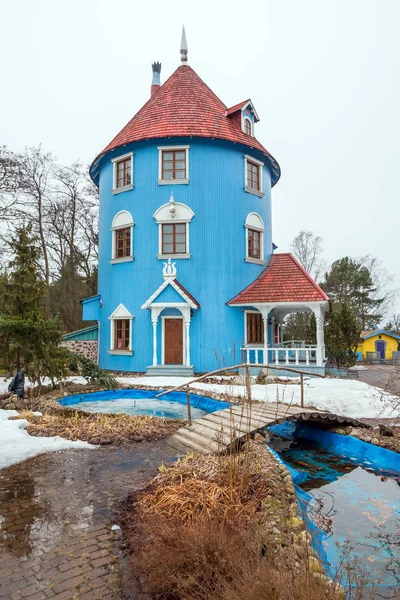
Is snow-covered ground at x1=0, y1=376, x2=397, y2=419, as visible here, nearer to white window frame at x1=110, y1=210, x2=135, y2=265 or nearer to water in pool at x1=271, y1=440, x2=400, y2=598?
water in pool at x1=271, y1=440, x2=400, y2=598

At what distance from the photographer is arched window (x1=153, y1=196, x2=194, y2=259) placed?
17.6 m

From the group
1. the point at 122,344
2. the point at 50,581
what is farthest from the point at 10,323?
the point at 50,581

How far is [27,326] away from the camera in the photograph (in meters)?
11.4

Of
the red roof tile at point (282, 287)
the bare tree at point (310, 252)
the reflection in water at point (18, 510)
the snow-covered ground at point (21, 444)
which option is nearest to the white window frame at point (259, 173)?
the red roof tile at point (282, 287)

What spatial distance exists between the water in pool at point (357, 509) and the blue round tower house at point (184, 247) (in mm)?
9636

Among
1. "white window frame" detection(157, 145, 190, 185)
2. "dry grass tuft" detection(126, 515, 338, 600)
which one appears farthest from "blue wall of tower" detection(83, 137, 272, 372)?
"dry grass tuft" detection(126, 515, 338, 600)

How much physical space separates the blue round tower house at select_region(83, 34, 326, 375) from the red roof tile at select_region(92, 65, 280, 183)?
8cm

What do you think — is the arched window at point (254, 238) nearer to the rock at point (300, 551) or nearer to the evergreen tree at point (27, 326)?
the evergreen tree at point (27, 326)

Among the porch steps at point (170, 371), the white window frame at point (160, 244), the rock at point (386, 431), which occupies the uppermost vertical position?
the white window frame at point (160, 244)

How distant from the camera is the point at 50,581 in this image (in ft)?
10.6

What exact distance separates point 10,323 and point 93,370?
334cm

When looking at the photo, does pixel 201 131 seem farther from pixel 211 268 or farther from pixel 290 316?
pixel 290 316

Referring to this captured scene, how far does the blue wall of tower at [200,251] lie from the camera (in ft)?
57.3

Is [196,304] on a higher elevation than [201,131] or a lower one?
lower
